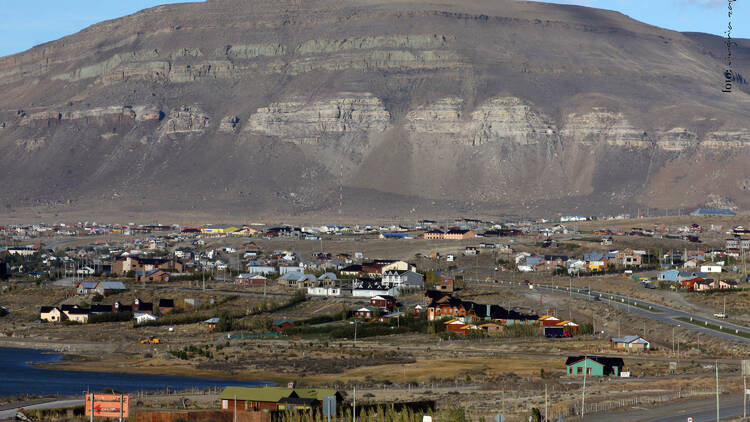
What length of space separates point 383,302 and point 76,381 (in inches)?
1263

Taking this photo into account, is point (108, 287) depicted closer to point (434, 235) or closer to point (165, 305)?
point (165, 305)

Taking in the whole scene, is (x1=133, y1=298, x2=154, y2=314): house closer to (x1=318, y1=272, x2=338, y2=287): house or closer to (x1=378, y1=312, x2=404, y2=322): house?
(x1=318, y1=272, x2=338, y2=287): house

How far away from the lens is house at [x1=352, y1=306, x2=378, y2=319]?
8700 centimetres

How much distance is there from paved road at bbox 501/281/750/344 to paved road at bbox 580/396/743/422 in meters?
23.1

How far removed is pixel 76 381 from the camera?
62688 mm

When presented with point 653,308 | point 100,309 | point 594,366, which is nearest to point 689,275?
point 653,308

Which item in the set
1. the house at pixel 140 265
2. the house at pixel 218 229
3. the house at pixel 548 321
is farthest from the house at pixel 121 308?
the house at pixel 218 229

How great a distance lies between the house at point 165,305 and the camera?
305 ft

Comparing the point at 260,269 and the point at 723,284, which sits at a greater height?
the point at 723,284

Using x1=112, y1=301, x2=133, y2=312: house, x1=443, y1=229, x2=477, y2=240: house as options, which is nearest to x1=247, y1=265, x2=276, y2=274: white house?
x1=112, y1=301, x2=133, y2=312: house

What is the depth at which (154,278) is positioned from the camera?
377ft

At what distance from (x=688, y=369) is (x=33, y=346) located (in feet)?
128

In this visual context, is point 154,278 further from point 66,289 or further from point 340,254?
point 340,254

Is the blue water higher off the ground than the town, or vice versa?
the town
